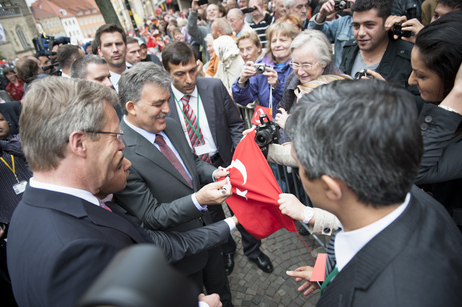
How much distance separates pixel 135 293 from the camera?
0.49 meters

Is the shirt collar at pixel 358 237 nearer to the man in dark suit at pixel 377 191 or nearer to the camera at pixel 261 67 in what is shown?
the man in dark suit at pixel 377 191

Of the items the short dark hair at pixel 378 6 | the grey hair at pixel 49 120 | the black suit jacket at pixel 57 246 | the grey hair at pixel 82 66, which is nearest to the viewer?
the black suit jacket at pixel 57 246

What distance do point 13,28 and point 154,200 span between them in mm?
74360

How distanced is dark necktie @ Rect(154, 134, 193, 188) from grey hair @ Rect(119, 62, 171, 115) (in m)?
0.43

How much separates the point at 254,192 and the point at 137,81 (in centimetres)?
154

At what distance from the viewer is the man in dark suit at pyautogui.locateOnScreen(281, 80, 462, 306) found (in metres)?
1.03

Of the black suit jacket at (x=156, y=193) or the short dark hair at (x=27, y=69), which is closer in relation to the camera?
the black suit jacket at (x=156, y=193)

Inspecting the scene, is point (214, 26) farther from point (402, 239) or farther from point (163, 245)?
point (402, 239)

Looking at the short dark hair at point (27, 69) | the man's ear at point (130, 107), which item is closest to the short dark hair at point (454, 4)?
the man's ear at point (130, 107)

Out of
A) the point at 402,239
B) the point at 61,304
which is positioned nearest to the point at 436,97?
the point at 402,239

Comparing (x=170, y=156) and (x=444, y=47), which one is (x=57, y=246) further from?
(x=444, y=47)

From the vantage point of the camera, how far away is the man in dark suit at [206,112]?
3426 mm

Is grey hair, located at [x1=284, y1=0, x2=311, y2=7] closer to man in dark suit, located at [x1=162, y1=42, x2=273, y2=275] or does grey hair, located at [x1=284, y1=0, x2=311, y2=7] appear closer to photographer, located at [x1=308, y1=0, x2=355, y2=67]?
photographer, located at [x1=308, y1=0, x2=355, y2=67]

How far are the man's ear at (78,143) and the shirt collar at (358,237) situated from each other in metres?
1.52
